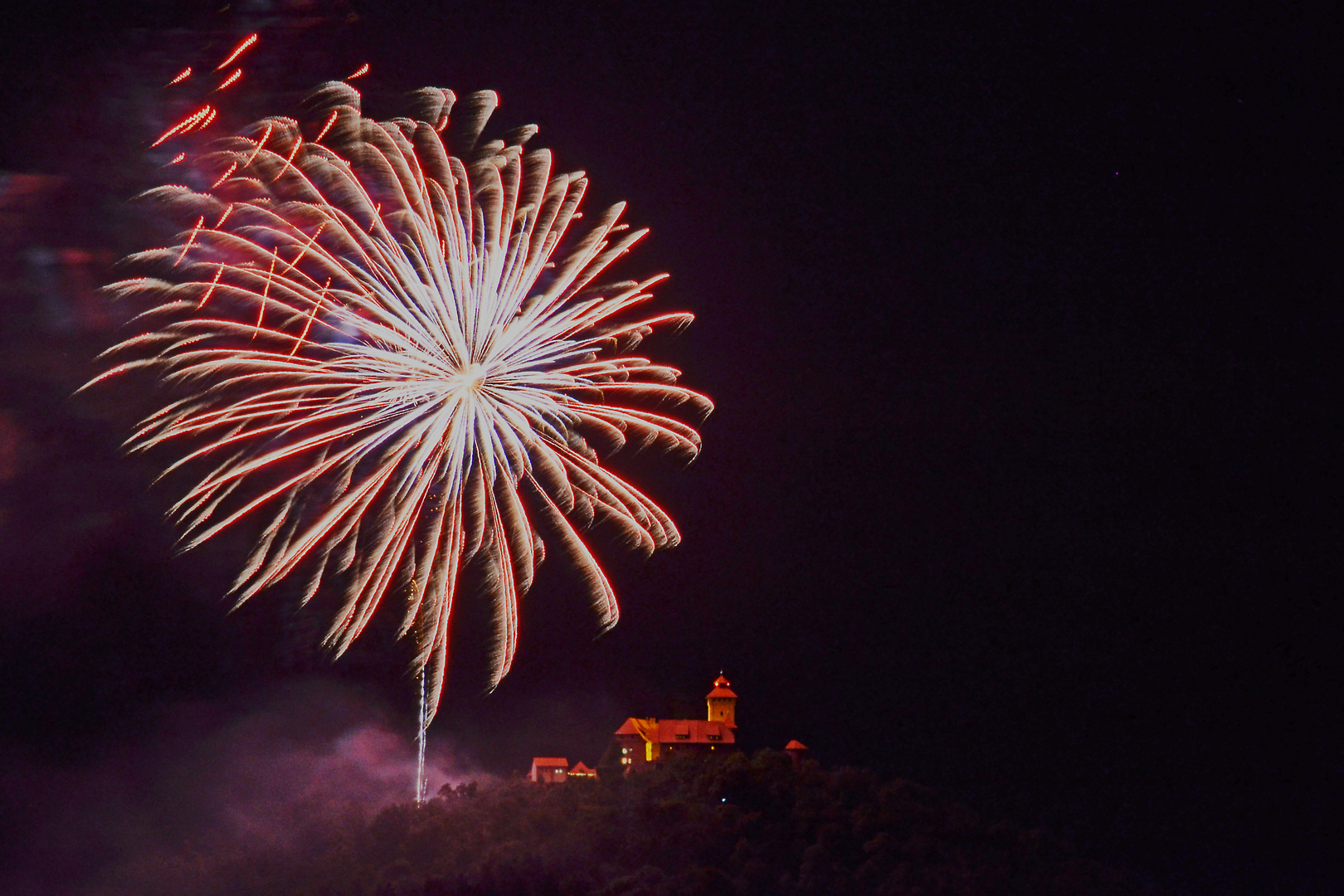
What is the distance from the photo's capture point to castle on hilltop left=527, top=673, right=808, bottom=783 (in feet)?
153

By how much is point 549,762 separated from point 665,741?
209 inches

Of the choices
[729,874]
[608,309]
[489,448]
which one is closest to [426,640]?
[489,448]

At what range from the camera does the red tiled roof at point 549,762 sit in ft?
151

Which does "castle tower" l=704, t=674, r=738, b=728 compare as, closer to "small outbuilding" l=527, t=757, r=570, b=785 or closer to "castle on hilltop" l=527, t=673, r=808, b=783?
→ "castle on hilltop" l=527, t=673, r=808, b=783

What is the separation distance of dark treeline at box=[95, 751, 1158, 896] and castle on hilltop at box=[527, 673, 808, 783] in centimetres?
521

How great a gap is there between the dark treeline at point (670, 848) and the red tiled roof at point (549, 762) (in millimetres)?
5915

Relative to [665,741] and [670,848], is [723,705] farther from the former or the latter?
[670,848]

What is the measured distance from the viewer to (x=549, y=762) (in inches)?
1821

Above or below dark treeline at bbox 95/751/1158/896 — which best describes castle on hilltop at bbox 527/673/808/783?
above

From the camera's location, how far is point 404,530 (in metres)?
21.5

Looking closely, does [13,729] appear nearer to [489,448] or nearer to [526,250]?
[489,448]

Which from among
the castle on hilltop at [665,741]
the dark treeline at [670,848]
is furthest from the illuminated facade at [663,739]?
the dark treeline at [670,848]

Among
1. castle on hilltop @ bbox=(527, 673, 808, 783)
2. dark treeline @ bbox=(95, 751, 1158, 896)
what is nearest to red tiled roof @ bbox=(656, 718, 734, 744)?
castle on hilltop @ bbox=(527, 673, 808, 783)

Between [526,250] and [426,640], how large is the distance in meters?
7.51
